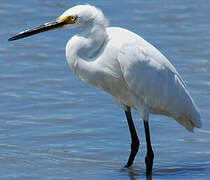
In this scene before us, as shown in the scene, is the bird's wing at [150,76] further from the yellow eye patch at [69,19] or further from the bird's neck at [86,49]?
the yellow eye patch at [69,19]

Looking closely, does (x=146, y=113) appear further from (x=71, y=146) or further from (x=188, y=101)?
(x=71, y=146)

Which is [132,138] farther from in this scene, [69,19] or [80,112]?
Answer: [69,19]

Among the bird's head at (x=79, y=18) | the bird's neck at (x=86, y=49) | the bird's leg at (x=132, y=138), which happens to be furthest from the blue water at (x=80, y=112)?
the bird's head at (x=79, y=18)

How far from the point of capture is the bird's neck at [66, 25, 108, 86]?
8414 millimetres

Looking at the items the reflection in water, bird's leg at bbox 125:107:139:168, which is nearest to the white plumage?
bird's leg at bbox 125:107:139:168

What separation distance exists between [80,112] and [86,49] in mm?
2333

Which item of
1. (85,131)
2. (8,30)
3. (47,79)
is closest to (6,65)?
(47,79)

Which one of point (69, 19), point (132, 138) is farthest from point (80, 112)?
point (69, 19)

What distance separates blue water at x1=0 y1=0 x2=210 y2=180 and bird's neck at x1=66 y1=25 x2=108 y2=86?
1148 millimetres

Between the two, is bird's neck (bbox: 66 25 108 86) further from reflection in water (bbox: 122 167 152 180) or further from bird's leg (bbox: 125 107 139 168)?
reflection in water (bbox: 122 167 152 180)

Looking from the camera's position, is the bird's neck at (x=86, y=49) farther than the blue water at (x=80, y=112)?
No

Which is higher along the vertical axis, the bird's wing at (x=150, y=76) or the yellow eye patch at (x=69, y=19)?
the yellow eye patch at (x=69, y=19)

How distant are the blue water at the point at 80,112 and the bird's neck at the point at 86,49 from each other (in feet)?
3.77

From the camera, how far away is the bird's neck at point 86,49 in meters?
8.41
